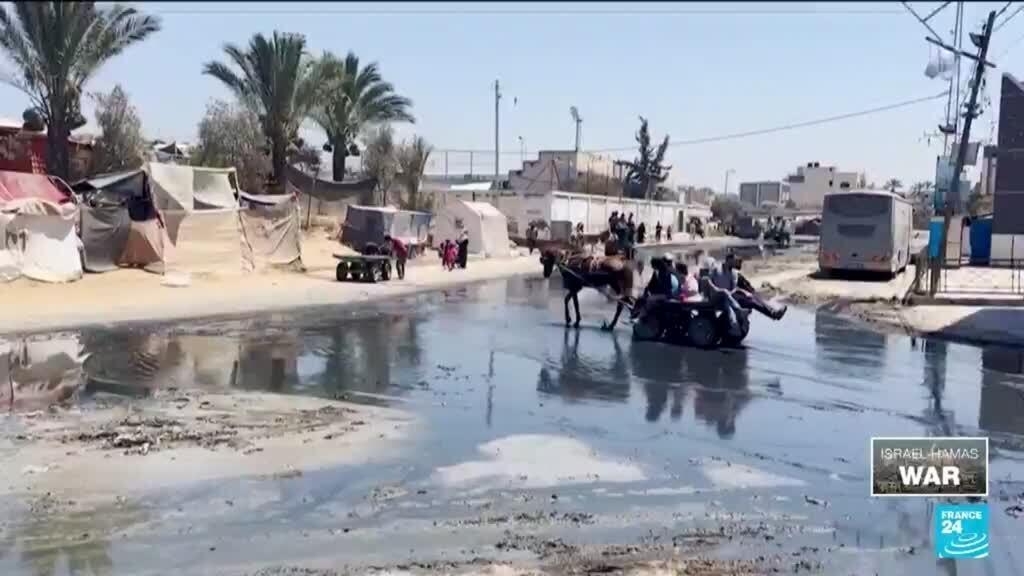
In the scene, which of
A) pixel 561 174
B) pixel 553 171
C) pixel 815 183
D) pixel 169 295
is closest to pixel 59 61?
pixel 169 295

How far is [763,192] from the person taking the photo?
163000 mm

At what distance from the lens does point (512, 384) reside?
1345 centimetres

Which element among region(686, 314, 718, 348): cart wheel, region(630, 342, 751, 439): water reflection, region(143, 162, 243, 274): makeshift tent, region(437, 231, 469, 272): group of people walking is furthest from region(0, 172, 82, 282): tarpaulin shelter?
region(686, 314, 718, 348): cart wheel

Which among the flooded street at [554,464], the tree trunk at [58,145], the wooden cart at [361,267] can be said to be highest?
the tree trunk at [58,145]

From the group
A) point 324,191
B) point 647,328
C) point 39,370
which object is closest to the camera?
point 39,370

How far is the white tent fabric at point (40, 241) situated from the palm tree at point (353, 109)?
18.5m

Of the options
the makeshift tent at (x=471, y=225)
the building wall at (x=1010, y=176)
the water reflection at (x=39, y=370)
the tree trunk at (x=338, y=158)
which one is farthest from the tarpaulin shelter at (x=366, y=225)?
the building wall at (x=1010, y=176)

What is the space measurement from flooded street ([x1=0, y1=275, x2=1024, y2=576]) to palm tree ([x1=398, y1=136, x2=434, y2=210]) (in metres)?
33.8

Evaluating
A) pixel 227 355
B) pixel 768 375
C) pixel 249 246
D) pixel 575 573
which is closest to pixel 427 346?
pixel 227 355

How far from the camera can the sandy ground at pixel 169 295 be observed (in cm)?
2048

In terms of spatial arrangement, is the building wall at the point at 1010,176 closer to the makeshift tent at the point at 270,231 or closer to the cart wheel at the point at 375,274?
the cart wheel at the point at 375,274
